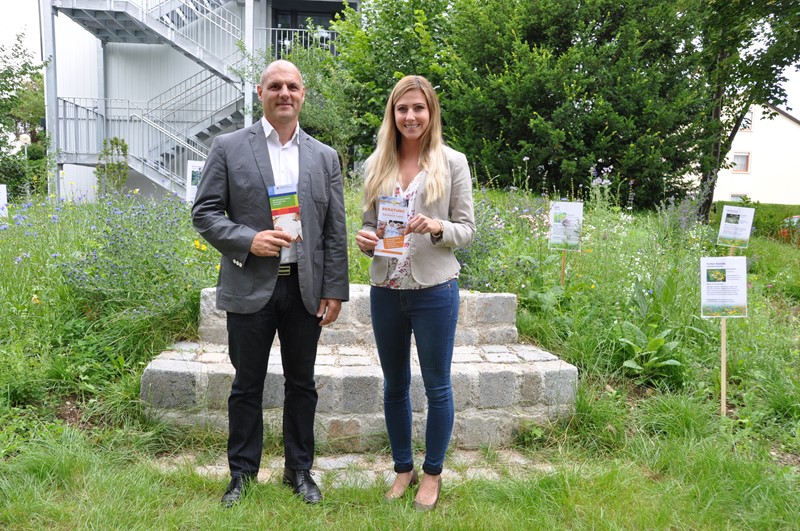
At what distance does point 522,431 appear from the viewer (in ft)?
12.3

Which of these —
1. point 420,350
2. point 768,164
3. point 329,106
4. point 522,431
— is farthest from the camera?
point 768,164

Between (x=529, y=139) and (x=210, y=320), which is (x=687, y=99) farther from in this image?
(x=210, y=320)

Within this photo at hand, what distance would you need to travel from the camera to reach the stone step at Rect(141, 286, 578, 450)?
140 inches

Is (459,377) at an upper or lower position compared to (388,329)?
lower

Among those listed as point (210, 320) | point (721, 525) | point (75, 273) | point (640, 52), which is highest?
point (640, 52)

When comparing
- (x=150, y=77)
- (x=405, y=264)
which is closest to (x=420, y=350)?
(x=405, y=264)

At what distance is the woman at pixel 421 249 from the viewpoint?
2.65 meters

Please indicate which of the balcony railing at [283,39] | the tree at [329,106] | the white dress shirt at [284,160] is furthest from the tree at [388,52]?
the white dress shirt at [284,160]

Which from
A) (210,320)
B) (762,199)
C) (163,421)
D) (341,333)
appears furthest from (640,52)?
(762,199)

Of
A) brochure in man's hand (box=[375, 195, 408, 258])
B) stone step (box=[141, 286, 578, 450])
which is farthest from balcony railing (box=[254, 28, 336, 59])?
brochure in man's hand (box=[375, 195, 408, 258])

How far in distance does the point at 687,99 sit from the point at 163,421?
825 cm

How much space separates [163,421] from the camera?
352 centimetres

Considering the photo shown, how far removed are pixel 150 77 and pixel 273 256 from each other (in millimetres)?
14449

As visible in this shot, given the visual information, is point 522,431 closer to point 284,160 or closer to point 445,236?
point 445,236
